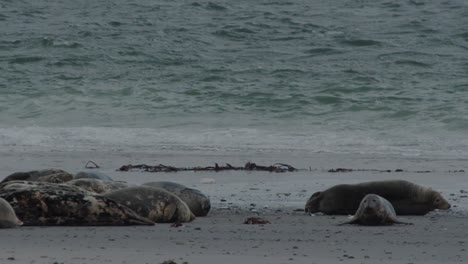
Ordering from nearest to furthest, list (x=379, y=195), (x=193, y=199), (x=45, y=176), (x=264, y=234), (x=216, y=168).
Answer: (x=264, y=234)
(x=193, y=199)
(x=379, y=195)
(x=45, y=176)
(x=216, y=168)

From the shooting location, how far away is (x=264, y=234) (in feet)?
21.8

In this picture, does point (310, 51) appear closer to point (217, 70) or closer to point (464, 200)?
point (217, 70)

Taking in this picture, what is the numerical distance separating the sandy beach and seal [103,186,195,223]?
15 centimetres

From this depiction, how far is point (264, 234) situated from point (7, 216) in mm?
1539

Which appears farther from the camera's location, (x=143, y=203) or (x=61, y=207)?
(x=143, y=203)

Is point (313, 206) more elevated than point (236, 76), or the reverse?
point (236, 76)

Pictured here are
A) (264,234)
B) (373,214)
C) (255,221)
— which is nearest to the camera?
(264,234)

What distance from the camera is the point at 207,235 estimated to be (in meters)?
6.53

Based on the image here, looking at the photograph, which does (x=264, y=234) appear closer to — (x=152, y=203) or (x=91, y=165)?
(x=152, y=203)

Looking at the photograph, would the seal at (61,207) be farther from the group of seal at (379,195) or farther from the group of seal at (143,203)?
the group of seal at (379,195)

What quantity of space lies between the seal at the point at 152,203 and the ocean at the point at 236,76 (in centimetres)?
571

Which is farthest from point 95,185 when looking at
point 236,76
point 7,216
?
point 236,76

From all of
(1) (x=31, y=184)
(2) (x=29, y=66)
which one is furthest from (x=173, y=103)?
(1) (x=31, y=184)

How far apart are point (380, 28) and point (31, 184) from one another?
19.0 meters
